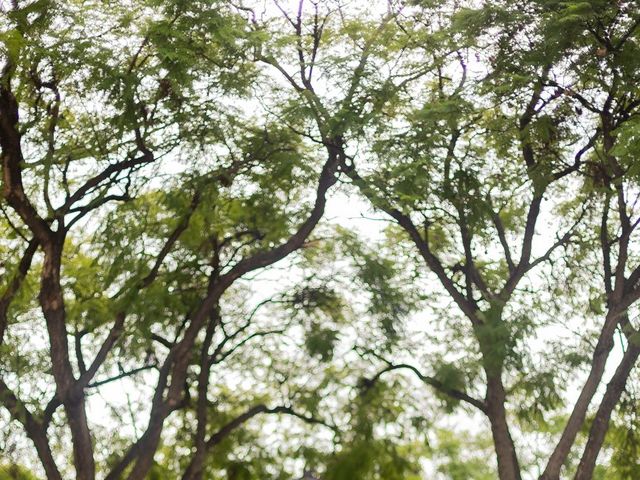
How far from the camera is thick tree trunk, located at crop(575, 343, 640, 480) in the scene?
11203mm

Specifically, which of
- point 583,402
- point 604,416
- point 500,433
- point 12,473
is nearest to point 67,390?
point 12,473

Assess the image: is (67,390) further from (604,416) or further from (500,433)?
(604,416)

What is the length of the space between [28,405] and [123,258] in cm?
231

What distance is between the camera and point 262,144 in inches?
520

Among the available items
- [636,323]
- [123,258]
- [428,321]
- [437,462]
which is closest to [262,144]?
[123,258]

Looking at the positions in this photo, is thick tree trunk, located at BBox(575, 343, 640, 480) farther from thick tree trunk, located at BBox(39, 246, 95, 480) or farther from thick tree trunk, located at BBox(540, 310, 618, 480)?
thick tree trunk, located at BBox(39, 246, 95, 480)

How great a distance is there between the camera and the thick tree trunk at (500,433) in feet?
39.4

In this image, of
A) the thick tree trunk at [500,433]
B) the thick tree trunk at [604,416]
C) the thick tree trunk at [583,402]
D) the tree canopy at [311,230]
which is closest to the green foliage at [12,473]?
the tree canopy at [311,230]

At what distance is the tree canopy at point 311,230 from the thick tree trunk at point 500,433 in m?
0.03

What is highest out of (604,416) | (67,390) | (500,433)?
(67,390)

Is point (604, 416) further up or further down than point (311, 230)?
further down

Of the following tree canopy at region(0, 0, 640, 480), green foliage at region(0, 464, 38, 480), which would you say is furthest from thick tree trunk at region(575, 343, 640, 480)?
green foliage at region(0, 464, 38, 480)

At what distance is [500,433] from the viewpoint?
39.9 feet

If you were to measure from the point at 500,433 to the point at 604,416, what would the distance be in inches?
55.5
